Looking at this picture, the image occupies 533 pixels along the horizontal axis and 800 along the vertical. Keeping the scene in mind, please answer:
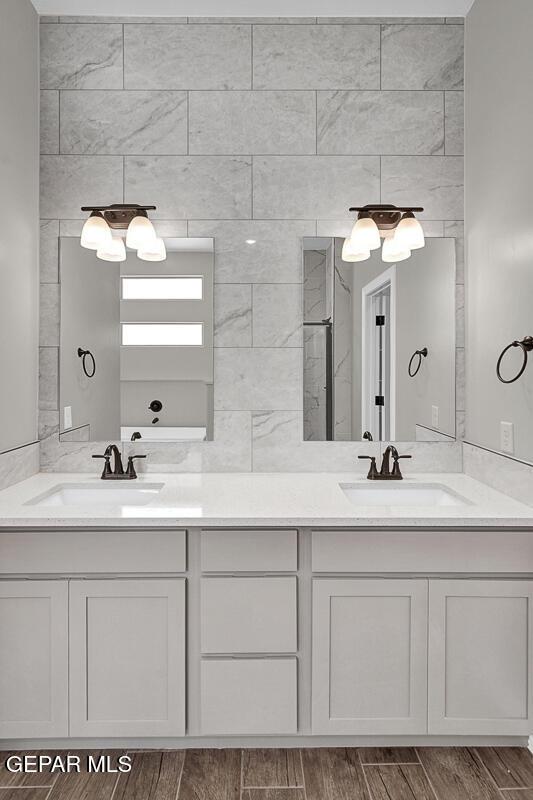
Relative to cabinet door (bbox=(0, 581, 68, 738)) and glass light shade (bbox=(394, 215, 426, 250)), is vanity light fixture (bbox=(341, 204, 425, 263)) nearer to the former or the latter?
glass light shade (bbox=(394, 215, 426, 250))

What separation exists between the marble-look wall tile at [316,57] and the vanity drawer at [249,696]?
2.33 metres

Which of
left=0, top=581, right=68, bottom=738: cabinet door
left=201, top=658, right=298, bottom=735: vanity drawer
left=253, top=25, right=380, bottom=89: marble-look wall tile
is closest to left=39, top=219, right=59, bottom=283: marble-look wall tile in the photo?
left=253, top=25, right=380, bottom=89: marble-look wall tile

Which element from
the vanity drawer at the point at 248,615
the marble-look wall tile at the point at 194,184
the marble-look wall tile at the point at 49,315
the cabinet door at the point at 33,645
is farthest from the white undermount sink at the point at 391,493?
the marble-look wall tile at the point at 49,315

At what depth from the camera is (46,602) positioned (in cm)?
205

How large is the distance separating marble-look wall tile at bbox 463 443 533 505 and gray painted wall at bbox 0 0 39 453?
6.11 ft

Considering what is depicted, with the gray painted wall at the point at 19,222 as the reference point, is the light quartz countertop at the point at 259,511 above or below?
below

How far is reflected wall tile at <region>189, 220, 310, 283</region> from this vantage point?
2750mm

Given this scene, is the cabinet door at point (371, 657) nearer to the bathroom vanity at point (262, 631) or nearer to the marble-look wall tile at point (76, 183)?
the bathroom vanity at point (262, 631)

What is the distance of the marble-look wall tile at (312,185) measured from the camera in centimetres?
274

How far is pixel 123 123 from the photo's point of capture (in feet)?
8.96

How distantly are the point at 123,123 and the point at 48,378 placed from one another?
1.15 metres

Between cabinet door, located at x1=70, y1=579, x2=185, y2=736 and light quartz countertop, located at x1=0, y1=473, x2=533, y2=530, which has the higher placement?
light quartz countertop, located at x1=0, y1=473, x2=533, y2=530

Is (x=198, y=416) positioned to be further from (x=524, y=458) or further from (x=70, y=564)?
(x=524, y=458)

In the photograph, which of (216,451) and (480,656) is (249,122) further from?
(480,656)
